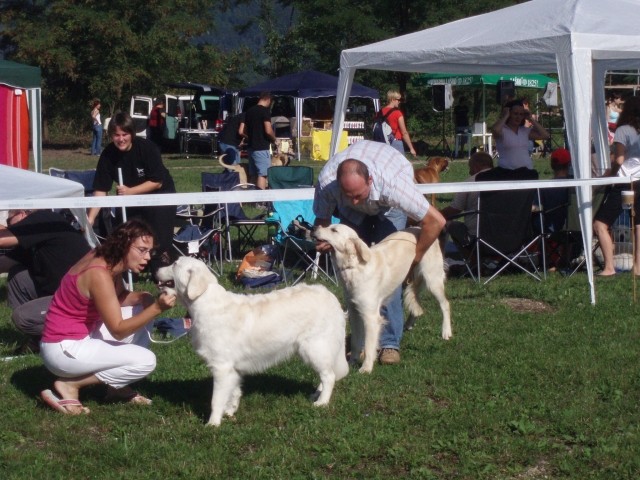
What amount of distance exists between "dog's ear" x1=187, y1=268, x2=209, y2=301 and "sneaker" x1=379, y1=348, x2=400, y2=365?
1822 mm

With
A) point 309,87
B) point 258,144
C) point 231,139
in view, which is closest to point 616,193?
point 258,144

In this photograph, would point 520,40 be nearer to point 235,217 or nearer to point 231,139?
point 235,217

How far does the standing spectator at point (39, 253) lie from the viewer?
6484 millimetres

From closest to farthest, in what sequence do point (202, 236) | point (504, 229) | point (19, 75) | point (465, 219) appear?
point (504, 229) → point (465, 219) → point (202, 236) → point (19, 75)

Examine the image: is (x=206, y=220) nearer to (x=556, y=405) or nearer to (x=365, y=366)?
(x=365, y=366)

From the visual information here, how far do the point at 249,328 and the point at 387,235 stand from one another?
161 cm

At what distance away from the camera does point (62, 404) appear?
17.7ft

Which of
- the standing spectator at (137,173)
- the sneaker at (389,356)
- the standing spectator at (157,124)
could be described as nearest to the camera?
the sneaker at (389,356)

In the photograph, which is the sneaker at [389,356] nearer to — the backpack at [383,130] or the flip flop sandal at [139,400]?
the flip flop sandal at [139,400]

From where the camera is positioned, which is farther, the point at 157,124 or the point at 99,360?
the point at 157,124

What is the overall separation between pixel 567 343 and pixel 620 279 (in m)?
2.67

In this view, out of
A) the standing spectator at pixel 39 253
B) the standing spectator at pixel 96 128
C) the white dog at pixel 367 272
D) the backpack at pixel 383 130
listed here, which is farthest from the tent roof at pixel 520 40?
the standing spectator at pixel 96 128

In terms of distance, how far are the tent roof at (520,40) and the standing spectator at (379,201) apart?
114 inches

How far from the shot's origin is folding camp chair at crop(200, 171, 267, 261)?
35.6ft
